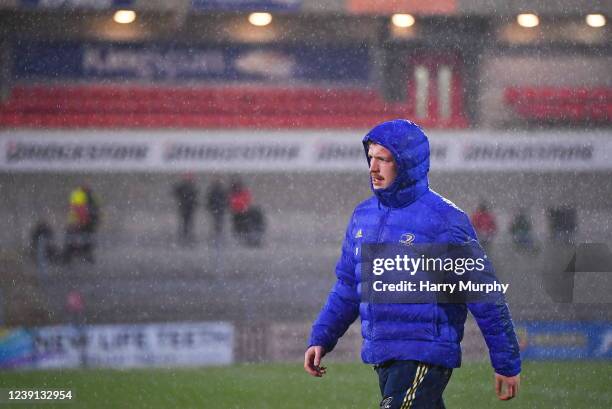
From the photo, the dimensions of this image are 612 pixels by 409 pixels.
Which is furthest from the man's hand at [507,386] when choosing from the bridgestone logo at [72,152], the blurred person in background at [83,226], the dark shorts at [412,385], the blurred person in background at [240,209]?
the bridgestone logo at [72,152]

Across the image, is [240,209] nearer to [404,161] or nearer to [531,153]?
[531,153]

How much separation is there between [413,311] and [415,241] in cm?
20

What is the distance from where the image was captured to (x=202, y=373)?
7.29m

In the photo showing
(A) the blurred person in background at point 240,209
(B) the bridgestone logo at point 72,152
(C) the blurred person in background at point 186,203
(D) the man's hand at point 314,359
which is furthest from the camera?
(B) the bridgestone logo at point 72,152

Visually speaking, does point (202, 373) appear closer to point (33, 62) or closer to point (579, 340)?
point (579, 340)

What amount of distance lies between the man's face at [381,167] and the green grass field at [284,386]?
2768mm

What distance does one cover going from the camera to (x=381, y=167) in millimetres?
3541

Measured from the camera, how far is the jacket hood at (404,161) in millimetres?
3492

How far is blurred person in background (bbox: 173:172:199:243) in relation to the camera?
16283mm

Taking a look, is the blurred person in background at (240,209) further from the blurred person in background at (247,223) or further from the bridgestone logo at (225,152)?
the bridgestone logo at (225,152)

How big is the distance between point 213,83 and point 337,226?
4.22m

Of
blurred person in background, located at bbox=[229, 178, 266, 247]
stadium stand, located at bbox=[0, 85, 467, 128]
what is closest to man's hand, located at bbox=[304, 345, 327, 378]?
blurred person in background, located at bbox=[229, 178, 266, 247]

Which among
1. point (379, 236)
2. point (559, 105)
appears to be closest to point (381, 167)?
point (379, 236)

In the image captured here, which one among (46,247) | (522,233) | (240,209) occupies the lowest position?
(46,247)
